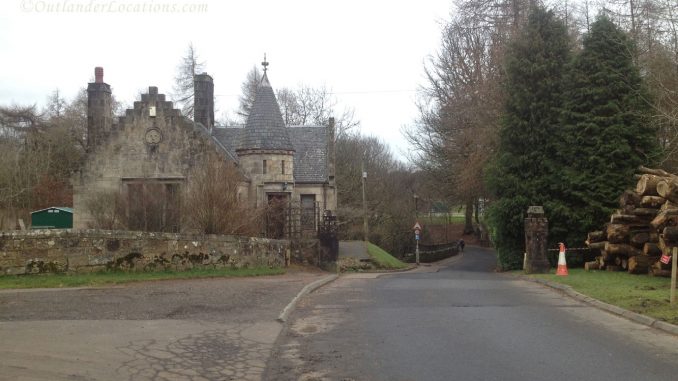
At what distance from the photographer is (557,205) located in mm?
23656

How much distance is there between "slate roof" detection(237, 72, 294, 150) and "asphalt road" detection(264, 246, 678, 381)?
15.5 meters

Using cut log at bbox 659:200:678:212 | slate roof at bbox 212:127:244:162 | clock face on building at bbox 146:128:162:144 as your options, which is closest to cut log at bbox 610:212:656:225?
cut log at bbox 659:200:678:212

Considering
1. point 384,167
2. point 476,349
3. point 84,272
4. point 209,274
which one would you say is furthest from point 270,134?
point 384,167

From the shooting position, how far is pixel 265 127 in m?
28.1

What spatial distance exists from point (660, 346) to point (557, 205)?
16052 mm

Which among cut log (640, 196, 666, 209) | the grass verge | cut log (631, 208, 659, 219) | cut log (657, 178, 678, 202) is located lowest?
the grass verge

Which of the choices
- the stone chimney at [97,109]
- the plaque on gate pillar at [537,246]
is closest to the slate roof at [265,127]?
the stone chimney at [97,109]

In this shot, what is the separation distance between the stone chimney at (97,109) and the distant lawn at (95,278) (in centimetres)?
1396

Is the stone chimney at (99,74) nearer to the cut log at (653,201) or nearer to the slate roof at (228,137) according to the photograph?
the slate roof at (228,137)

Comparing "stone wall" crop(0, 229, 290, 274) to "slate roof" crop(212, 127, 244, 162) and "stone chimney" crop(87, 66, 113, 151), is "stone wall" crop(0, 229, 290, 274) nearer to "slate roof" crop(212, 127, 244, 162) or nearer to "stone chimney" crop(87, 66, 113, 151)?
"stone chimney" crop(87, 66, 113, 151)

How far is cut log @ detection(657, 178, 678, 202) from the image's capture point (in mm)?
15617

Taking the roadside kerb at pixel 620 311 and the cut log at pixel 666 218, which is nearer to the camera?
the roadside kerb at pixel 620 311

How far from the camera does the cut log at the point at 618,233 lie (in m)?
17.8

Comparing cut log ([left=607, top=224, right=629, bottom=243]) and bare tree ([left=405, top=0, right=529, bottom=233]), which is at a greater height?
bare tree ([left=405, top=0, right=529, bottom=233])
